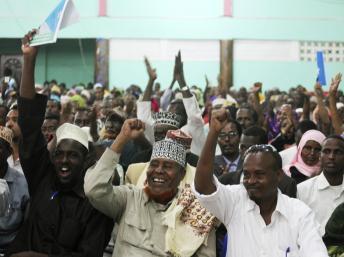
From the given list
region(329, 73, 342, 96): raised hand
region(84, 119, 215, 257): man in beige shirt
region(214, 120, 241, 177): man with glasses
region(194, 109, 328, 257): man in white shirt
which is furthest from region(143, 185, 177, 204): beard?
region(329, 73, 342, 96): raised hand

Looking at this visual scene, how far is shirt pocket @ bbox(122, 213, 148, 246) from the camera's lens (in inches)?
167

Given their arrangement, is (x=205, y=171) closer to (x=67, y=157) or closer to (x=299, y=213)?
(x=299, y=213)

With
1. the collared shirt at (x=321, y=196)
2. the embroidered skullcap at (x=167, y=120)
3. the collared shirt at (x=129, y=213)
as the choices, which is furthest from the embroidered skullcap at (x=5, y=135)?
the collared shirt at (x=321, y=196)

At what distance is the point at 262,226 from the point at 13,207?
5.15ft

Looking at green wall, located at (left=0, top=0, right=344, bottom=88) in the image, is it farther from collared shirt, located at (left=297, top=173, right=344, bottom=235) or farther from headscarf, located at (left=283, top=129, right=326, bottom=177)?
collared shirt, located at (left=297, top=173, right=344, bottom=235)

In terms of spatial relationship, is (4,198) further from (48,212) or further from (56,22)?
(56,22)

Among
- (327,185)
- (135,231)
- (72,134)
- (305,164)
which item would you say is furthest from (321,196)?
(72,134)

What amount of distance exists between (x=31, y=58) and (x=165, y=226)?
4.23 feet

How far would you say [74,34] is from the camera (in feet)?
77.9

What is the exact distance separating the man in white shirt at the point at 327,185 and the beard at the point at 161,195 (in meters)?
1.43

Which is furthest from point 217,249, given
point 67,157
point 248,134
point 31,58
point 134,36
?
point 134,36

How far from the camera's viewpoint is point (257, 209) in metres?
4.07

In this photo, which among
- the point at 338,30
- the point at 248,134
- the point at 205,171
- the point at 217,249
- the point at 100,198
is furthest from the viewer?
the point at 338,30

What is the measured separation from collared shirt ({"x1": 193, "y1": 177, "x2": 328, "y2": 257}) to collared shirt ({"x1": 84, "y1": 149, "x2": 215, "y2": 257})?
36cm
